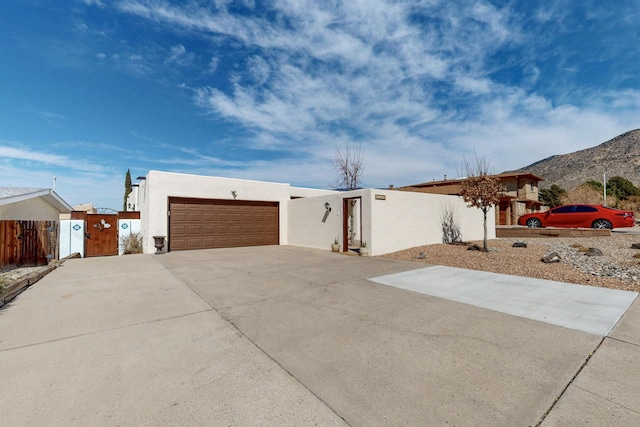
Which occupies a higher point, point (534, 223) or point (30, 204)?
point (30, 204)

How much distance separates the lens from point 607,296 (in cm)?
460

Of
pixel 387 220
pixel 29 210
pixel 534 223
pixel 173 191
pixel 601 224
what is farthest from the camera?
pixel 534 223

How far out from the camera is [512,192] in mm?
25844

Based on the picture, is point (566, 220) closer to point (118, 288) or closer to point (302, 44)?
point (302, 44)

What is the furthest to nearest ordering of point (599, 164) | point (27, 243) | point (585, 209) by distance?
1. point (599, 164)
2. point (585, 209)
3. point (27, 243)

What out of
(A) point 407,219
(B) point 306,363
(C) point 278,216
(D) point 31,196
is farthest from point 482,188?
(D) point 31,196

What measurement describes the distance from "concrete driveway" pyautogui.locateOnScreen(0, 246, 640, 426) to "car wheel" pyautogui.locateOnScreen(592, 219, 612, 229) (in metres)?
12.1

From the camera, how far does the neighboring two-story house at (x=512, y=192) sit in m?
21.3

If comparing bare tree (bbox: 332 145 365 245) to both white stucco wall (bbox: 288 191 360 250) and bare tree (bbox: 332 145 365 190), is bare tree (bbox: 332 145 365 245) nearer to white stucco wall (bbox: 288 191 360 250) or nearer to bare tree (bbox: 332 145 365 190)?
bare tree (bbox: 332 145 365 190)

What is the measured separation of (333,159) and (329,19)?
15335mm

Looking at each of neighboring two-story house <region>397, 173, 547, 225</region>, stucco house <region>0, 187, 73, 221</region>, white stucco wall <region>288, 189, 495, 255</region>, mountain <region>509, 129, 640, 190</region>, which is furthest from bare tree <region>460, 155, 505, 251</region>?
mountain <region>509, 129, 640, 190</region>

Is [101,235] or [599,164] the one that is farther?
[599,164]

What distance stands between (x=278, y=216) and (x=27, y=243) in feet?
30.9

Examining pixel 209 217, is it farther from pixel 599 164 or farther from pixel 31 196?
pixel 599 164
